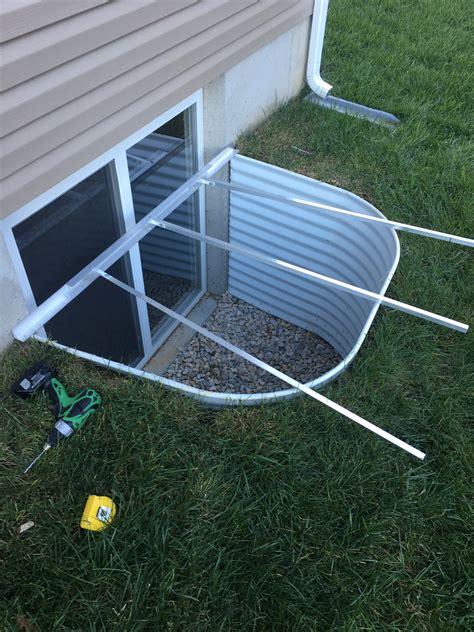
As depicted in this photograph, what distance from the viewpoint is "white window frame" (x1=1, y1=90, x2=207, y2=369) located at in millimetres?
2283

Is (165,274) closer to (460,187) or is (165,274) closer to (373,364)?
(373,364)

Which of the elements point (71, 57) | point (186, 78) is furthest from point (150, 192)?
point (71, 57)

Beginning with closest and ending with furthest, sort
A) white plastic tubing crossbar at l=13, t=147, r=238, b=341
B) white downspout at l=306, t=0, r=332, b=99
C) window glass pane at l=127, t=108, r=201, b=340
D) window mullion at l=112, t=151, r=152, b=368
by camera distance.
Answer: white plastic tubing crossbar at l=13, t=147, r=238, b=341 < window mullion at l=112, t=151, r=152, b=368 < window glass pane at l=127, t=108, r=201, b=340 < white downspout at l=306, t=0, r=332, b=99

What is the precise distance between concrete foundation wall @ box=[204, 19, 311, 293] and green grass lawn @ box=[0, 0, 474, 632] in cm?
171

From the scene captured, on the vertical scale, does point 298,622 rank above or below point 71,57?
below

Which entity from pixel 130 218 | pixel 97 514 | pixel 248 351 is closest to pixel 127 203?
pixel 130 218

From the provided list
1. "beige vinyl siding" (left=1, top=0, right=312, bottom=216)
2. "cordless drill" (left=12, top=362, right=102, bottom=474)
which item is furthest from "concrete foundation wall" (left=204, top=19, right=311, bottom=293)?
"cordless drill" (left=12, top=362, right=102, bottom=474)

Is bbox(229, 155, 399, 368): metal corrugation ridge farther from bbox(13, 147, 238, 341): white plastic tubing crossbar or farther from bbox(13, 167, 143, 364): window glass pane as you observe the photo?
bbox(13, 167, 143, 364): window glass pane

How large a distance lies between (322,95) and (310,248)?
5.17ft

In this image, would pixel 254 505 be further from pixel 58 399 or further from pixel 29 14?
pixel 29 14

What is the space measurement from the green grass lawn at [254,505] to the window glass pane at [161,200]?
126 centimetres

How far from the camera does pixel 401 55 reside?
17.3ft

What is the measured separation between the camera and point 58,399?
208 centimetres

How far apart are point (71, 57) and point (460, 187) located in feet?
9.21
